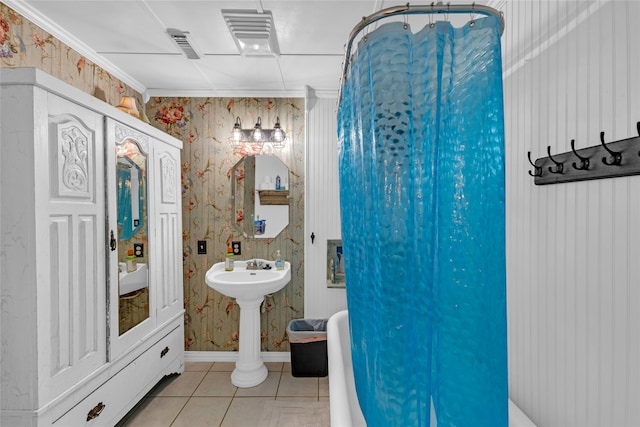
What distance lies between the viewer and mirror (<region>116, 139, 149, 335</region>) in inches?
74.2

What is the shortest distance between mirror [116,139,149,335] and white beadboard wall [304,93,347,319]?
126cm

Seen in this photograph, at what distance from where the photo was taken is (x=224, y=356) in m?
2.90

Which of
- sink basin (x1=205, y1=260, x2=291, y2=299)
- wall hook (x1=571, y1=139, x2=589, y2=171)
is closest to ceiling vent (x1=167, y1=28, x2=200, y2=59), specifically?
sink basin (x1=205, y1=260, x2=291, y2=299)

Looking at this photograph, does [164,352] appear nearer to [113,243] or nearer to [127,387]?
[127,387]

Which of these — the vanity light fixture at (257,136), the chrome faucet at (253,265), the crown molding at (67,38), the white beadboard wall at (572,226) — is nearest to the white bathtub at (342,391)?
the white beadboard wall at (572,226)

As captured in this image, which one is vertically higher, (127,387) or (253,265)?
(253,265)

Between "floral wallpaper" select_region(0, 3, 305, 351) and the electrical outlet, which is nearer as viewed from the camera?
the electrical outlet

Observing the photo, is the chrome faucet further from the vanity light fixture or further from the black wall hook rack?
the black wall hook rack

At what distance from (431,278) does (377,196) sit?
250 millimetres

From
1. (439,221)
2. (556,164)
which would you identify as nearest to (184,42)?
(439,221)

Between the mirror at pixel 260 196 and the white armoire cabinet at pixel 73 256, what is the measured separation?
75cm

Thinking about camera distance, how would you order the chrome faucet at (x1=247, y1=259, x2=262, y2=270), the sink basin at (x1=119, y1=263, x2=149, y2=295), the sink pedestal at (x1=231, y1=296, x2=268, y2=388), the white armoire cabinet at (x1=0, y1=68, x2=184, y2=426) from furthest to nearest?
1. the chrome faucet at (x1=247, y1=259, x2=262, y2=270)
2. the sink pedestal at (x1=231, y1=296, x2=268, y2=388)
3. the sink basin at (x1=119, y1=263, x2=149, y2=295)
4. the white armoire cabinet at (x1=0, y1=68, x2=184, y2=426)

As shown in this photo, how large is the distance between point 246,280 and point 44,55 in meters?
1.92

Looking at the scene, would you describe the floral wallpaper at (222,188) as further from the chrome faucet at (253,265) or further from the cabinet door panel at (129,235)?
the cabinet door panel at (129,235)
